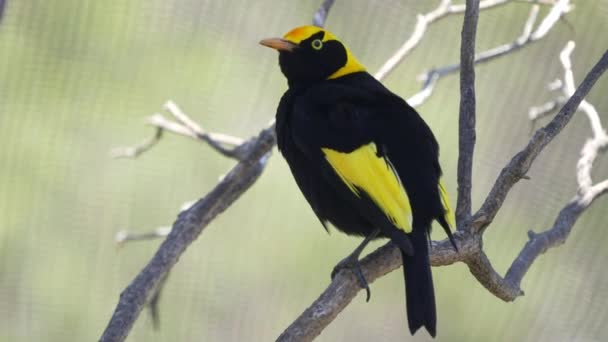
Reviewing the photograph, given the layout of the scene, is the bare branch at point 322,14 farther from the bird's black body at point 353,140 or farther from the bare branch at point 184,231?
the bird's black body at point 353,140

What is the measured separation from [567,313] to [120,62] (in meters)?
2.14

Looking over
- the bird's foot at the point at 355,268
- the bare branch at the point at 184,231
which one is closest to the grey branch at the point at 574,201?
the bird's foot at the point at 355,268

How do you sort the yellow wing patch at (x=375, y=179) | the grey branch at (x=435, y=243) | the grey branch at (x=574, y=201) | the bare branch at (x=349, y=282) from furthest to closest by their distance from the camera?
the grey branch at (x=574, y=201)
the yellow wing patch at (x=375, y=179)
the grey branch at (x=435, y=243)
the bare branch at (x=349, y=282)

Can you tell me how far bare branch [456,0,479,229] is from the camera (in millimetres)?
2473

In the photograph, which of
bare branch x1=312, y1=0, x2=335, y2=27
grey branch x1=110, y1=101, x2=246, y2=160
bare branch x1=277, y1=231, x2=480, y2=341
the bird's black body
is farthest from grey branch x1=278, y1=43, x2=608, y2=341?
bare branch x1=312, y1=0, x2=335, y2=27

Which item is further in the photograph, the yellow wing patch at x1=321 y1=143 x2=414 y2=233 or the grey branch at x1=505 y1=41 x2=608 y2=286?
the grey branch at x1=505 y1=41 x2=608 y2=286

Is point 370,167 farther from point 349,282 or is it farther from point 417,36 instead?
point 417,36

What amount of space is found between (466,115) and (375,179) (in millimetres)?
306

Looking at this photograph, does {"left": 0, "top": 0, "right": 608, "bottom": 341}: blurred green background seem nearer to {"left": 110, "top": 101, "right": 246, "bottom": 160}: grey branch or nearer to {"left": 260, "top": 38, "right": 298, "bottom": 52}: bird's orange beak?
{"left": 110, "top": 101, "right": 246, "bottom": 160}: grey branch

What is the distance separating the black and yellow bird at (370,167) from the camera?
2383 millimetres

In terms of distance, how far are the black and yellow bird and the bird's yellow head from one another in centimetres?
12

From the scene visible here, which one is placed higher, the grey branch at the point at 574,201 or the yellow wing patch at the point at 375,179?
the yellow wing patch at the point at 375,179

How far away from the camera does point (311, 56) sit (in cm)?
304

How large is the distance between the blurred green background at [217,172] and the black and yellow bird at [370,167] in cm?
123
